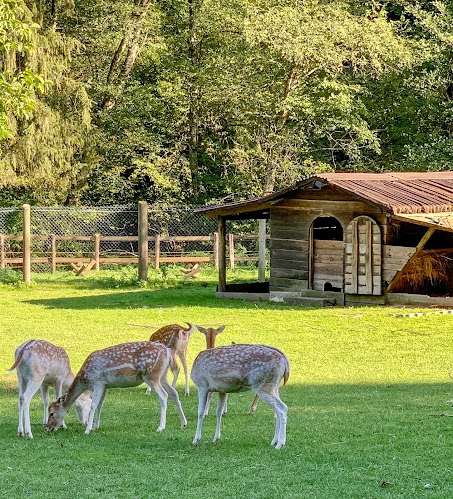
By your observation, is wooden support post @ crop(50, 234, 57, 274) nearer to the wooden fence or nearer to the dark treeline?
the wooden fence

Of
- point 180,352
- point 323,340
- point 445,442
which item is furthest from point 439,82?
point 445,442

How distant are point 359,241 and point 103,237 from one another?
28.9 feet

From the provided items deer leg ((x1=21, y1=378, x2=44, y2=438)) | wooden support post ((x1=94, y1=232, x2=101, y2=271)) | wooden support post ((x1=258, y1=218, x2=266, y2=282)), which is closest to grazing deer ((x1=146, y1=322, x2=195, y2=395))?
deer leg ((x1=21, y1=378, x2=44, y2=438))

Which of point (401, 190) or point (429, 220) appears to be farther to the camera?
point (401, 190)

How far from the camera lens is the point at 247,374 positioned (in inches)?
336

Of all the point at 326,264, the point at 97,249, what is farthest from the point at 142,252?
the point at 326,264

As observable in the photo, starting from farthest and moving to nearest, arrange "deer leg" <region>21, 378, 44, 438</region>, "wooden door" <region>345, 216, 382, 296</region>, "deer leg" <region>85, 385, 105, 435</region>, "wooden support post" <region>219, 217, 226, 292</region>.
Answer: "wooden support post" <region>219, 217, 226, 292</region> < "wooden door" <region>345, 216, 382, 296</region> < "deer leg" <region>85, 385, 105, 435</region> < "deer leg" <region>21, 378, 44, 438</region>

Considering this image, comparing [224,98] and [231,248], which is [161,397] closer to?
[231,248]

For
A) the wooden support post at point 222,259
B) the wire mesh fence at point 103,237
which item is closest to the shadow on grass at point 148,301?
the wooden support post at point 222,259

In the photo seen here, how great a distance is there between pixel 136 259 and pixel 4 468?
19.9 meters

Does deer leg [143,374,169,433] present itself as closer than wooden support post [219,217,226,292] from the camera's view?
Yes

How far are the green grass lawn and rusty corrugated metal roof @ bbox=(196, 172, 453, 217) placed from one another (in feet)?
7.72

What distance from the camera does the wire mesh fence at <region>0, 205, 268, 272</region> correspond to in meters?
27.1

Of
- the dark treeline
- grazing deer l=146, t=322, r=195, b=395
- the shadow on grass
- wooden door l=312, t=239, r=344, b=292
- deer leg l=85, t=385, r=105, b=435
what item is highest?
the dark treeline
